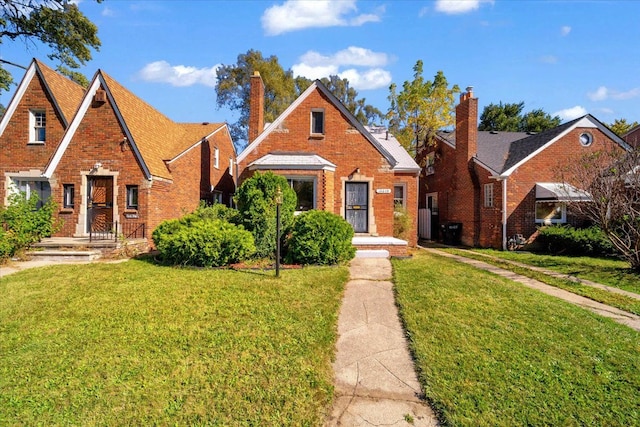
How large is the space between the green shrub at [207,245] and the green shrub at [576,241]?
44.0 feet

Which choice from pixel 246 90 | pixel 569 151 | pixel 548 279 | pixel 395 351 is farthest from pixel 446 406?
pixel 246 90

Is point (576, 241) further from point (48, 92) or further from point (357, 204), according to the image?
point (48, 92)

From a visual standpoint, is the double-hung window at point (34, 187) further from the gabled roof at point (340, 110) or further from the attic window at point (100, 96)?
the gabled roof at point (340, 110)

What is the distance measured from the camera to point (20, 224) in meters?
10.5

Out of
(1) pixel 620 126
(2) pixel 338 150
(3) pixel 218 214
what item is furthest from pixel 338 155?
(1) pixel 620 126

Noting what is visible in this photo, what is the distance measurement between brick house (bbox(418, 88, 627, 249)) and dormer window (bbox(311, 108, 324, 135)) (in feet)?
25.5

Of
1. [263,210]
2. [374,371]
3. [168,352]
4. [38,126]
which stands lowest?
[374,371]

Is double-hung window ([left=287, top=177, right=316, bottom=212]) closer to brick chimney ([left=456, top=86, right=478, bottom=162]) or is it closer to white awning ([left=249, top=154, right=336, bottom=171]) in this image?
white awning ([left=249, top=154, right=336, bottom=171])

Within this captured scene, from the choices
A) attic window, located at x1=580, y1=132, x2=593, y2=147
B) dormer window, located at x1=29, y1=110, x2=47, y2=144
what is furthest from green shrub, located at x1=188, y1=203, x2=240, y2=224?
attic window, located at x1=580, y1=132, x2=593, y2=147

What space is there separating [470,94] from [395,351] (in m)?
16.3

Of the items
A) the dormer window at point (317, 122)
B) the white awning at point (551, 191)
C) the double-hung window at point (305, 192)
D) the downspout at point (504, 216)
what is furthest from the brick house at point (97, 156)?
the white awning at point (551, 191)

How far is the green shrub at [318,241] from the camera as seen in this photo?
9422 mm

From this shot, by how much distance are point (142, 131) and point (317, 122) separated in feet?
26.6

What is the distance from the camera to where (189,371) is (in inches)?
153
